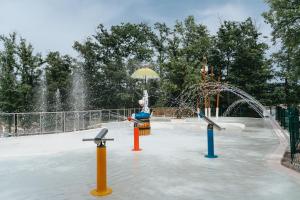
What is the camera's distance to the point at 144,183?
21.4 ft

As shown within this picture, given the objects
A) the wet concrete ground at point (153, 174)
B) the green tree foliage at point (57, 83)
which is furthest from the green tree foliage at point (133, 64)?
the wet concrete ground at point (153, 174)

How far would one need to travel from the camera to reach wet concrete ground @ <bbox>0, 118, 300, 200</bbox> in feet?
19.1

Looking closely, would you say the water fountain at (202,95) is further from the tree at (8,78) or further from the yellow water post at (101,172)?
the yellow water post at (101,172)

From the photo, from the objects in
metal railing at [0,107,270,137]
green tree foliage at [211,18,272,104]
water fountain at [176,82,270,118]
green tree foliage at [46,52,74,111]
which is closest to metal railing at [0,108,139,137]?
metal railing at [0,107,270,137]

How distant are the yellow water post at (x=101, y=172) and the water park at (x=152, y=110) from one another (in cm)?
2

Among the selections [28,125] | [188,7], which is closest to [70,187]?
[28,125]

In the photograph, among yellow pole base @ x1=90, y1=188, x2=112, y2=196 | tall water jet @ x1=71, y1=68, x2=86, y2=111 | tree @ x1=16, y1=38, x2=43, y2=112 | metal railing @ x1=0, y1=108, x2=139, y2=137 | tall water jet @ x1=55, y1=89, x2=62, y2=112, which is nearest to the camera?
yellow pole base @ x1=90, y1=188, x2=112, y2=196

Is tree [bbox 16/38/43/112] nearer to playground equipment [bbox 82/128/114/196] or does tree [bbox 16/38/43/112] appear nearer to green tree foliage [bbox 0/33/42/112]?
green tree foliage [bbox 0/33/42/112]

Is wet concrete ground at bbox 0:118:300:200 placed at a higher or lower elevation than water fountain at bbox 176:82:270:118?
lower

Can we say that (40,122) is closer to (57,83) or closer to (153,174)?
(153,174)

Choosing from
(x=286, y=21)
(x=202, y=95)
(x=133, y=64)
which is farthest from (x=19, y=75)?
(x=286, y=21)

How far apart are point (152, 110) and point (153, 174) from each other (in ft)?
96.3

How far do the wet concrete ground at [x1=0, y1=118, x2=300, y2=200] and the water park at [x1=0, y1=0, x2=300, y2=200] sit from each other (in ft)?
0.10

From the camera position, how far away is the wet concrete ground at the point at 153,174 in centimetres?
582
